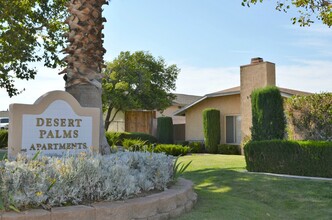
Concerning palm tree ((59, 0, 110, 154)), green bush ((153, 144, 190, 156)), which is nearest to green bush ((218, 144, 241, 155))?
green bush ((153, 144, 190, 156))

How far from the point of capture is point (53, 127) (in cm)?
638

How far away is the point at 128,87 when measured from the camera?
28984mm

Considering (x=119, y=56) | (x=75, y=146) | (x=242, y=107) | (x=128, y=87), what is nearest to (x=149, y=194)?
(x=75, y=146)

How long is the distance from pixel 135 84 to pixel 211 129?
34.6 feet

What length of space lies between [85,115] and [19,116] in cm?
124

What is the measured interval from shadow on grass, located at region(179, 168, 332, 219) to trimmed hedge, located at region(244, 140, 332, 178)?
3.27ft

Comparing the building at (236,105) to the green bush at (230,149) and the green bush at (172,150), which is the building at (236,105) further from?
the green bush at (172,150)

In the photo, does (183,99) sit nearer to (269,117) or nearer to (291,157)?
(269,117)

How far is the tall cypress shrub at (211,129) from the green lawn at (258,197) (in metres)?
10.7

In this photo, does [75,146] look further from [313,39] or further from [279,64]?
[279,64]

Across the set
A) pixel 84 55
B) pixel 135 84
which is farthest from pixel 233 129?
pixel 84 55

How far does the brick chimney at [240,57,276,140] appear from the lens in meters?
17.9

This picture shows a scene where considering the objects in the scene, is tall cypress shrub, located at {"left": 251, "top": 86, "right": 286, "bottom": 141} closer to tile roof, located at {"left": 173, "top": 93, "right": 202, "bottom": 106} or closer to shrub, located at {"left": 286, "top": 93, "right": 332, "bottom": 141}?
shrub, located at {"left": 286, "top": 93, "right": 332, "bottom": 141}

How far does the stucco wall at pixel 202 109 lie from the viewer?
21.5m
